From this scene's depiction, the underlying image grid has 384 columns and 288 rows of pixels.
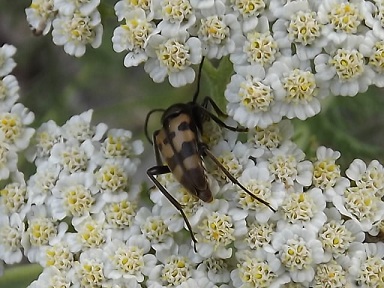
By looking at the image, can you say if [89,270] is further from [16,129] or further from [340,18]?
[340,18]

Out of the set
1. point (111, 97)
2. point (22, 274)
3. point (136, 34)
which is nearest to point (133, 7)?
point (136, 34)

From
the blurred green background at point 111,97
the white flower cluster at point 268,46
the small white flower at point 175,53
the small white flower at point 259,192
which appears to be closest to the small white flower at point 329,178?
the small white flower at point 259,192

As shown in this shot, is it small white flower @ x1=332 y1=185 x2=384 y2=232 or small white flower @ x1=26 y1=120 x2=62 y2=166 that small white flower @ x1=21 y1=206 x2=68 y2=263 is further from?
small white flower @ x1=332 y1=185 x2=384 y2=232

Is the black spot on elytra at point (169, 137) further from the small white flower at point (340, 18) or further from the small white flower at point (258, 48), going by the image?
the small white flower at point (340, 18)

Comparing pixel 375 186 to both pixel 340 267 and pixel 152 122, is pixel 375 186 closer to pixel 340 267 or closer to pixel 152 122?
pixel 340 267

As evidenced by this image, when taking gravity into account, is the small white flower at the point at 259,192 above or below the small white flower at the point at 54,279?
above

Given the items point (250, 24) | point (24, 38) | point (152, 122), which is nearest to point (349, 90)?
point (250, 24)
